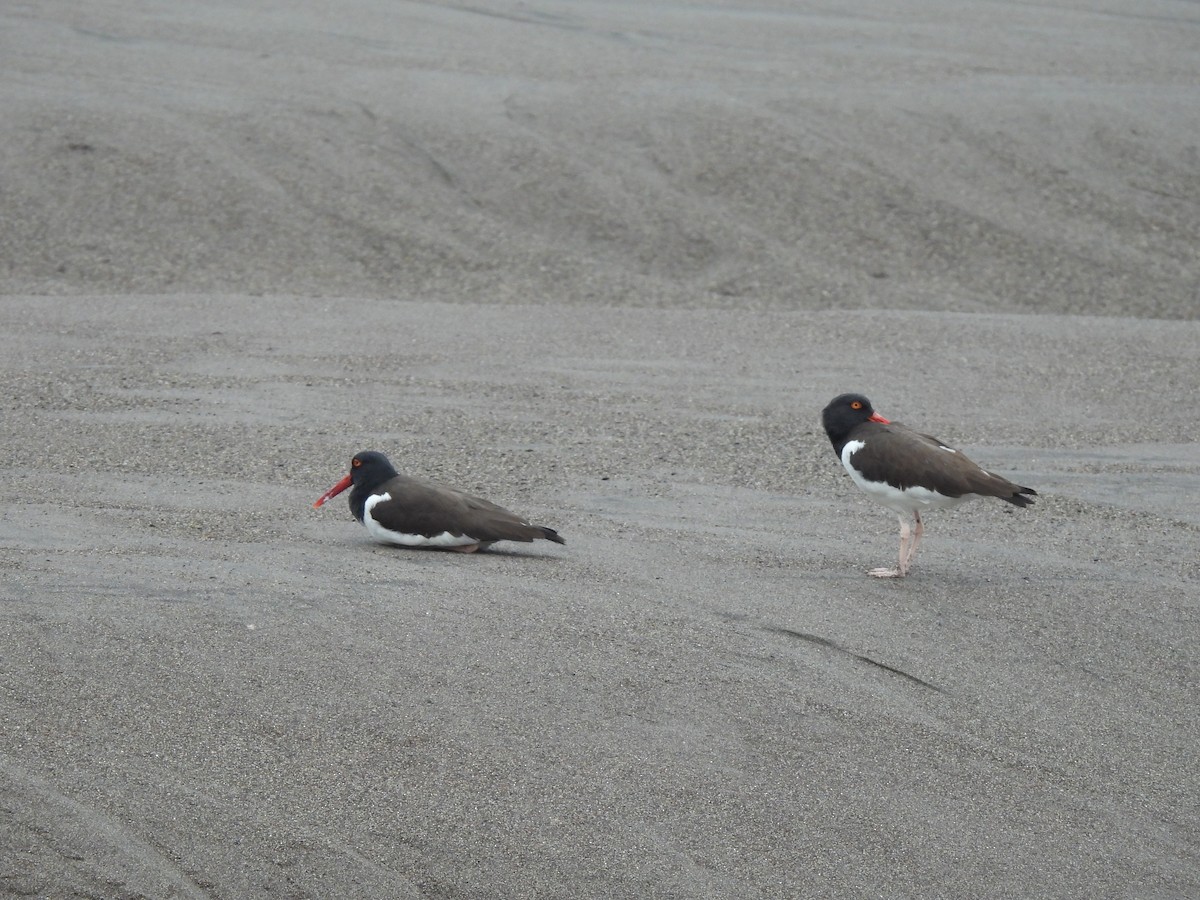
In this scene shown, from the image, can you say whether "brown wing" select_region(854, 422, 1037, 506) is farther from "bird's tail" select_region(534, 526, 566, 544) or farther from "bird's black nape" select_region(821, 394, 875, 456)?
"bird's tail" select_region(534, 526, 566, 544)

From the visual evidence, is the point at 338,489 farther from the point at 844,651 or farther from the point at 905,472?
the point at 905,472

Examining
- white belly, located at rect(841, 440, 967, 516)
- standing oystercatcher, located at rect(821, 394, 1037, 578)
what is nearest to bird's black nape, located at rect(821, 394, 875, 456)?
standing oystercatcher, located at rect(821, 394, 1037, 578)

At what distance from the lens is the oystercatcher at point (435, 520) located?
886 cm

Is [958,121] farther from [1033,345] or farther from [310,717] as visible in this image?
[310,717]

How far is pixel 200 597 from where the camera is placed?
25.5 feet

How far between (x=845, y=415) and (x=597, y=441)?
2.75m

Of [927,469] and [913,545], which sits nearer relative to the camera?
[927,469]

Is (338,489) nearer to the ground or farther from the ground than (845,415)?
nearer to the ground

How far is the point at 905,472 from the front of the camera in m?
8.96

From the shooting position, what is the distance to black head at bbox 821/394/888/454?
9383mm

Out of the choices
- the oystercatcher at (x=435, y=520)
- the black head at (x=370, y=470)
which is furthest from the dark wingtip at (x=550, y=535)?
the black head at (x=370, y=470)

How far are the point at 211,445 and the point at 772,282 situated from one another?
25.5 ft

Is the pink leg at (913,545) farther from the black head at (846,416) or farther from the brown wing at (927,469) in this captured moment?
the black head at (846,416)

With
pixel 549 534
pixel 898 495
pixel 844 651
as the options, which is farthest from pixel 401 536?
pixel 898 495
